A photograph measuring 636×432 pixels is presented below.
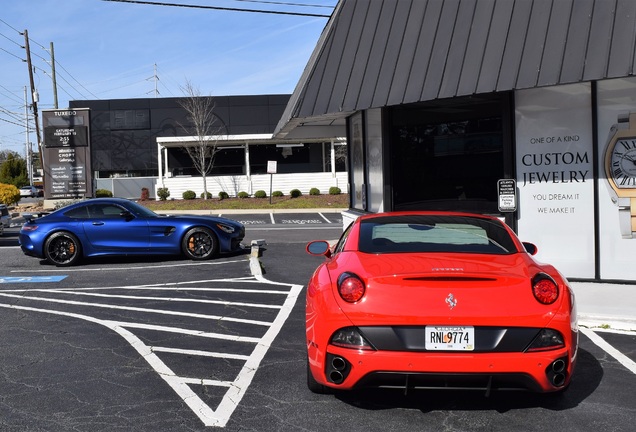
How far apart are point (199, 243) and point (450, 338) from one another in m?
9.68

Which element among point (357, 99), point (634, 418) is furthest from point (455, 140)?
point (634, 418)

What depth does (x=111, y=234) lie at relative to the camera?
12.8 metres

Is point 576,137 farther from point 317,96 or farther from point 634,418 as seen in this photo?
point 634,418

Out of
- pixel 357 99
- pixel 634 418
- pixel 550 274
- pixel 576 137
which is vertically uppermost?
pixel 357 99

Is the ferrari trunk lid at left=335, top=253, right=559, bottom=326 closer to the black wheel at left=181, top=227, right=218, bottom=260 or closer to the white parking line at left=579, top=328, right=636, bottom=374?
the white parking line at left=579, top=328, right=636, bottom=374

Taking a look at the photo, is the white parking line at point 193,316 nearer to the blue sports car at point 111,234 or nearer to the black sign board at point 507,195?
the blue sports car at point 111,234

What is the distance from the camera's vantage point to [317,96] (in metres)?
9.94

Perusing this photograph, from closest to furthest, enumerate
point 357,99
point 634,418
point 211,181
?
1. point 634,418
2. point 357,99
3. point 211,181

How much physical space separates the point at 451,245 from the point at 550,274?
80cm

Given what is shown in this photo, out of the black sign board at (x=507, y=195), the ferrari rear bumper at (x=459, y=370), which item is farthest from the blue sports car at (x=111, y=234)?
the ferrari rear bumper at (x=459, y=370)

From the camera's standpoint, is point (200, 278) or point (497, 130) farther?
point (200, 278)

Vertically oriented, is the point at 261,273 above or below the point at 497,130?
below

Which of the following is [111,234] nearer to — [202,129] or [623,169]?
[623,169]

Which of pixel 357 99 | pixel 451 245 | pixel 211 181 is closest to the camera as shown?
pixel 451 245
